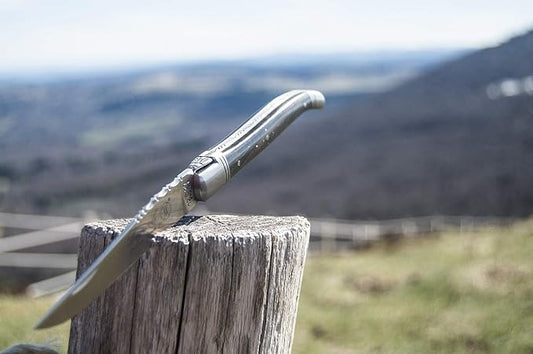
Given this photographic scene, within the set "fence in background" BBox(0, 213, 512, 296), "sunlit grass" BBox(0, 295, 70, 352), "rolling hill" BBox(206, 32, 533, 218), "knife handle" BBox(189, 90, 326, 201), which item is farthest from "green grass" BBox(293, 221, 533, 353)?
"fence in background" BBox(0, 213, 512, 296)

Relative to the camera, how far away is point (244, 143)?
2.23 meters

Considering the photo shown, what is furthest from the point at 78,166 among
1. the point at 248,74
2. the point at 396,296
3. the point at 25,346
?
the point at 248,74

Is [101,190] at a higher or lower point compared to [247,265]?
higher

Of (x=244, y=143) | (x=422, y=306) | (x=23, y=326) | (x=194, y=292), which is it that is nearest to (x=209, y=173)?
(x=244, y=143)

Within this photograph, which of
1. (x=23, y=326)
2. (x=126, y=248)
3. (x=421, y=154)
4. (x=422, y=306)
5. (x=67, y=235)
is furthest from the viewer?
(x=421, y=154)

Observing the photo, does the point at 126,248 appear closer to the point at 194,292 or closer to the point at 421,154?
the point at 194,292

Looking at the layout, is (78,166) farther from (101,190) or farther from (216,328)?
(216,328)

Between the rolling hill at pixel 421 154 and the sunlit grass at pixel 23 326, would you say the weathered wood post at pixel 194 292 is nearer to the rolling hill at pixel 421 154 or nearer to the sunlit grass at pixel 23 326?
the sunlit grass at pixel 23 326

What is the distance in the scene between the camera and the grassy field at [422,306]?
4.64 m

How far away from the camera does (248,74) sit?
164125mm

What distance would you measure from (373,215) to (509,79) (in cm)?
911

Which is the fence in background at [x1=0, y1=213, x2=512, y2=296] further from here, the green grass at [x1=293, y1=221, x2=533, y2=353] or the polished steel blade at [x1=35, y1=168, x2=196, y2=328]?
the polished steel blade at [x1=35, y1=168, x2=196, y2=328]

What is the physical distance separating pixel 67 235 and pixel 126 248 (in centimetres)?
1120

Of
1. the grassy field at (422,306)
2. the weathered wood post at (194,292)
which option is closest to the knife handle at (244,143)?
the weathered wood post at (194,292)
